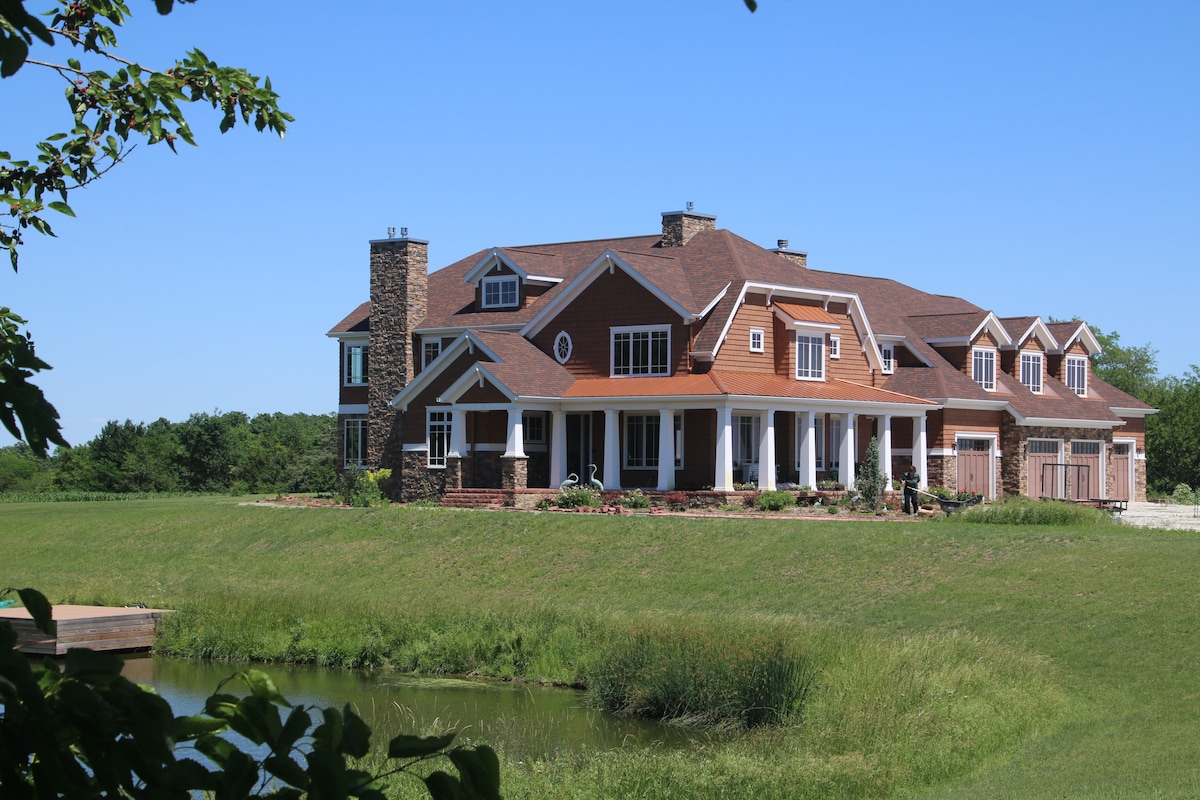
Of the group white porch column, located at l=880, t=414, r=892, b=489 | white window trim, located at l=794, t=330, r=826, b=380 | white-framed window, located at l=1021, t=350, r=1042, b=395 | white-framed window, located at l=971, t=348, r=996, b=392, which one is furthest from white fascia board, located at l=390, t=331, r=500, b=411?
white-framed window, located at l=1021, t=350, r=1042, b=395

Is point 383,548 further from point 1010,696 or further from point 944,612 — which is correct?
point 1010,696

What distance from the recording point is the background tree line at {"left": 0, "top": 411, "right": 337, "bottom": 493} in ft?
235

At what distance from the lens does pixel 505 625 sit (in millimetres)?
22891

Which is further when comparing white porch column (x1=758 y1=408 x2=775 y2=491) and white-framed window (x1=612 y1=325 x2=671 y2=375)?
white-framed window (x1=612 y1=325 x2=671 y2=375)

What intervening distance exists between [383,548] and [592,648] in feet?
40.9

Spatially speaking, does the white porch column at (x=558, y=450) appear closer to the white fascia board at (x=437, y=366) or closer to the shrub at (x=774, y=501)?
the white fascia board at (x=437, y=366)

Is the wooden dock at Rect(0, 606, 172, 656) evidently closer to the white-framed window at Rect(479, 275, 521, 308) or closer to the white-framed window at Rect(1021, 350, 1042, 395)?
the white-framed window at Rect(479, 275, 521, 308)

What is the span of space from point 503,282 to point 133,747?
43.4 metres

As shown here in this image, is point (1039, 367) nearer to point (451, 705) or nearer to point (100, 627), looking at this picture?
point (451, 705)

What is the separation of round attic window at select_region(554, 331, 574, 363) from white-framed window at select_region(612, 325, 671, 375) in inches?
67.2

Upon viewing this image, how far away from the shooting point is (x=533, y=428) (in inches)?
1657

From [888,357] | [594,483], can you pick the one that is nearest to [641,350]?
[594,483]

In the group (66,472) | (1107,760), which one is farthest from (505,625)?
(66,472)

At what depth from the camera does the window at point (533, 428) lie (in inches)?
1646
